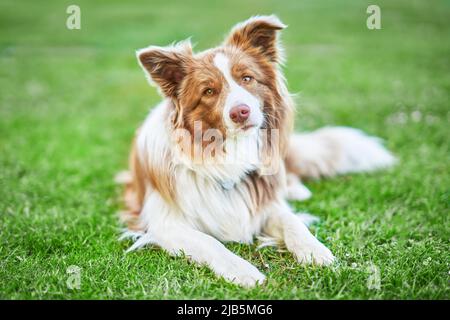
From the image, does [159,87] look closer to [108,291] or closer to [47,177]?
[108,291]

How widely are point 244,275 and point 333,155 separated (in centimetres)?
247

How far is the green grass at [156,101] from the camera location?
136 inches

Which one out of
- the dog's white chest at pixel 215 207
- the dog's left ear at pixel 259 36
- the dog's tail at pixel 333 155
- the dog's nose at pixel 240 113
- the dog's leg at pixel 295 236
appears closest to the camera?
the dog's nose at pixel 240 113

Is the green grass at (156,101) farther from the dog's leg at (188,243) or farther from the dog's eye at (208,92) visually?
the dog's eye at (208,92)

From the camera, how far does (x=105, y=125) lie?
7.26 metres

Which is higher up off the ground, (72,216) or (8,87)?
(8,87)

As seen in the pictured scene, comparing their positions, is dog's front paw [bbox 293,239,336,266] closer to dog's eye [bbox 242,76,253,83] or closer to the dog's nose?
the dog's nose

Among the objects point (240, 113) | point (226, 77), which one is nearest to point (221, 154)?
point (240, 113)

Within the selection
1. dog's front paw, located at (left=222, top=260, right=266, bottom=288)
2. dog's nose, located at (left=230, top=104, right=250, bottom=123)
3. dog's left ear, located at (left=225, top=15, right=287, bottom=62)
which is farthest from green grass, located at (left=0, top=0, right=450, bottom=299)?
dog's left ear, located at (left=225, top=15, right=287, bottom=62)

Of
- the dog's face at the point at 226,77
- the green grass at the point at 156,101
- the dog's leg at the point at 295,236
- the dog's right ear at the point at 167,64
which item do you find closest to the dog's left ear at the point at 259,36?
the dog's face at the point at 226,77

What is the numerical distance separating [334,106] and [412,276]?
13.9 ft

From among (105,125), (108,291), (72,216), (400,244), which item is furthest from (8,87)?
(400,244)

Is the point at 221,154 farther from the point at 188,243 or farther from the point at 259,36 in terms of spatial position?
the point at 259,36

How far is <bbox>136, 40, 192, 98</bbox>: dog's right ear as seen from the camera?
3699mm
